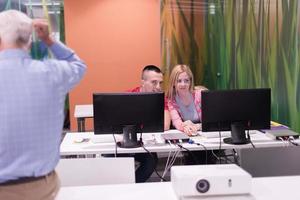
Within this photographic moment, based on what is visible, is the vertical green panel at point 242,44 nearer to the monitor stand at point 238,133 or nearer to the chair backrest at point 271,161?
the monitor stand at point 238,133

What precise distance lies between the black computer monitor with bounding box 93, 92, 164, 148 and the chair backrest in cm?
82

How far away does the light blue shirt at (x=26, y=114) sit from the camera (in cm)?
145

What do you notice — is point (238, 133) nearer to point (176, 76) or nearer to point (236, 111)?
point (236, 111)

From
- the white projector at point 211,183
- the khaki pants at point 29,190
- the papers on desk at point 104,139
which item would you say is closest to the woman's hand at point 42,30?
the khaki pants at point 29,190

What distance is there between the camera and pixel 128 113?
2795mm

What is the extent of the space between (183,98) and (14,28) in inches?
90.0

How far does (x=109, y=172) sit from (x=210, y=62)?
388 centimetres

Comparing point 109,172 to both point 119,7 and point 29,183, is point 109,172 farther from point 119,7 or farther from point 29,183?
point 119,7

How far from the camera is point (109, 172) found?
2.14m

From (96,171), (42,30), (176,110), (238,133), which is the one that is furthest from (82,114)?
(42,30)

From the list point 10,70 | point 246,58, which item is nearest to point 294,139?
point 246,58

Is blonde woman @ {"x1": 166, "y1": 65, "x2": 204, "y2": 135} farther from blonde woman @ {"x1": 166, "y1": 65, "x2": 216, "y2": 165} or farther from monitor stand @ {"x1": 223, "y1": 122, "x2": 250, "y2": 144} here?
monitor stand @ {"x1": 223, "y1": 122, "x2": 250, "y2": 144}

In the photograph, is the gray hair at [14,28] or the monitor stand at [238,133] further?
the monitor stand at [238,133]

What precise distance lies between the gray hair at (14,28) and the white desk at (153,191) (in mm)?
801
